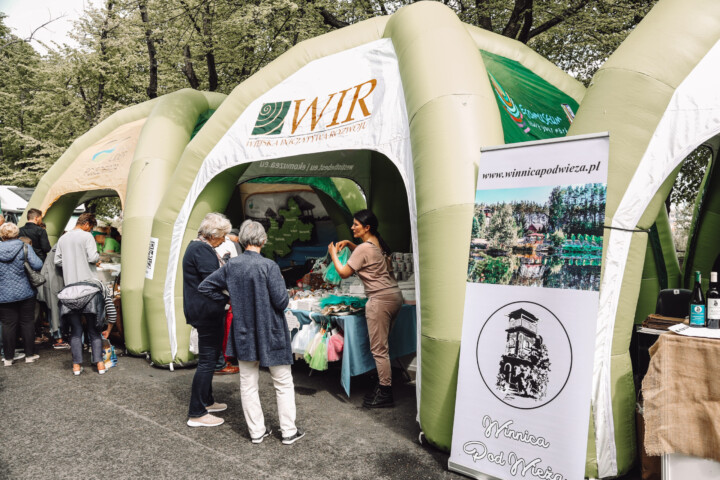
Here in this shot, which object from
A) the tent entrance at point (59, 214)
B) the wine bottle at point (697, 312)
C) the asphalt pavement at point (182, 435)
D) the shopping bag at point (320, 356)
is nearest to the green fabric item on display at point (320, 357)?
the shopping bag at point (320, 356)

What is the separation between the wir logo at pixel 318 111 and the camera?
493cm

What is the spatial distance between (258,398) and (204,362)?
570 mm

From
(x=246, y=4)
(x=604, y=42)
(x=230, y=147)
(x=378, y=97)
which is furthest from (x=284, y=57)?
(x=604, y=42)

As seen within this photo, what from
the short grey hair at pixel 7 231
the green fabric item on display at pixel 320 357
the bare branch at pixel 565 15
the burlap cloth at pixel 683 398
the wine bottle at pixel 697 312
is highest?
the bare branch at pixel 565 15

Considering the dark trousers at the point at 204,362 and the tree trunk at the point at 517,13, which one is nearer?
the dark trousers at the point at 204,362

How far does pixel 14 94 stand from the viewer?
59.9 ft

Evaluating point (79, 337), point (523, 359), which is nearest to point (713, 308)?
point (523, 359)

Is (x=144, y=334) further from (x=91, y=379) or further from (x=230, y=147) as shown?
(x=230, y=147)

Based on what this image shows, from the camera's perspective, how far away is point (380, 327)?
4688mm

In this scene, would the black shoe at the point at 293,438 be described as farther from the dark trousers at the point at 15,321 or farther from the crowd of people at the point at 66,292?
the dark trousers at the point at 15,321

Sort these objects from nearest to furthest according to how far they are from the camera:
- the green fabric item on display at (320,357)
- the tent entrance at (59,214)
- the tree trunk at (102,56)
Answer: the green fabric item on display at (320,357) < the tent entrance at (59,214) < the tree trunk at (102,56)

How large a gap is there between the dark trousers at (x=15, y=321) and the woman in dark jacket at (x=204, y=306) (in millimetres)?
3328

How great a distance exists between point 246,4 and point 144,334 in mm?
7494

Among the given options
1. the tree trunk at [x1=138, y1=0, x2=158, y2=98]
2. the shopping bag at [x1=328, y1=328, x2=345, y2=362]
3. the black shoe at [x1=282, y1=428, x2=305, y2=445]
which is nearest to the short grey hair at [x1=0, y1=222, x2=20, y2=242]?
the shopping bag at [x1=328, y1=328, x2=345, y2=362]
